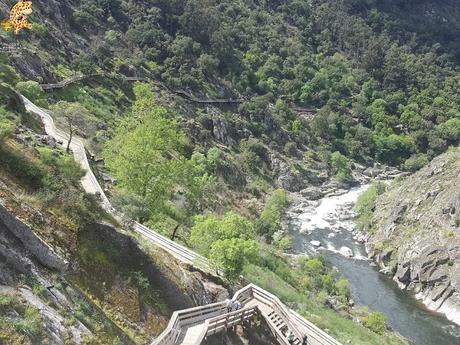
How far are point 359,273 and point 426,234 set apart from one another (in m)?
13.7

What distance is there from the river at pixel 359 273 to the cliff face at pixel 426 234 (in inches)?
90.8

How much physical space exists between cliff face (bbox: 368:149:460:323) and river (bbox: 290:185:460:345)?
231 cm

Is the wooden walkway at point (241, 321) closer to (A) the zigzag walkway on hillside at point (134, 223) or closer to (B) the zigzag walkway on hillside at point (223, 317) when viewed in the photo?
(B) the zigzag walkway on hillside at point (223, 317)

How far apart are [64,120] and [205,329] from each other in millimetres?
42422

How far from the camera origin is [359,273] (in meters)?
71.1

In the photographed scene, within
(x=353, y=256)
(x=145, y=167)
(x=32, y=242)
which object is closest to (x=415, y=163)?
(x=353, y=256)

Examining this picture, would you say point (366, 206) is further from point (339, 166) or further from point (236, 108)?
point (236, 108)

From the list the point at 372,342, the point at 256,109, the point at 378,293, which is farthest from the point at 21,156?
the point at 256,109

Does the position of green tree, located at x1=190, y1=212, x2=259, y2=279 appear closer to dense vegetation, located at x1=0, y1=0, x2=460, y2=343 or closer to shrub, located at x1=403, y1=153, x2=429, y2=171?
dense vegetation, located at x1=0, y1=0, x2=460, y2=343

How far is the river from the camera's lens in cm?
5750

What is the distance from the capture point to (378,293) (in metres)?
65.9

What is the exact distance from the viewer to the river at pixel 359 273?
189 feet

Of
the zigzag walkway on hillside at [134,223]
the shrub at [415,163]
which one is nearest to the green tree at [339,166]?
the shrub at [415,163]

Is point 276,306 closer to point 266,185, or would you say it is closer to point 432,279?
point 432,279
